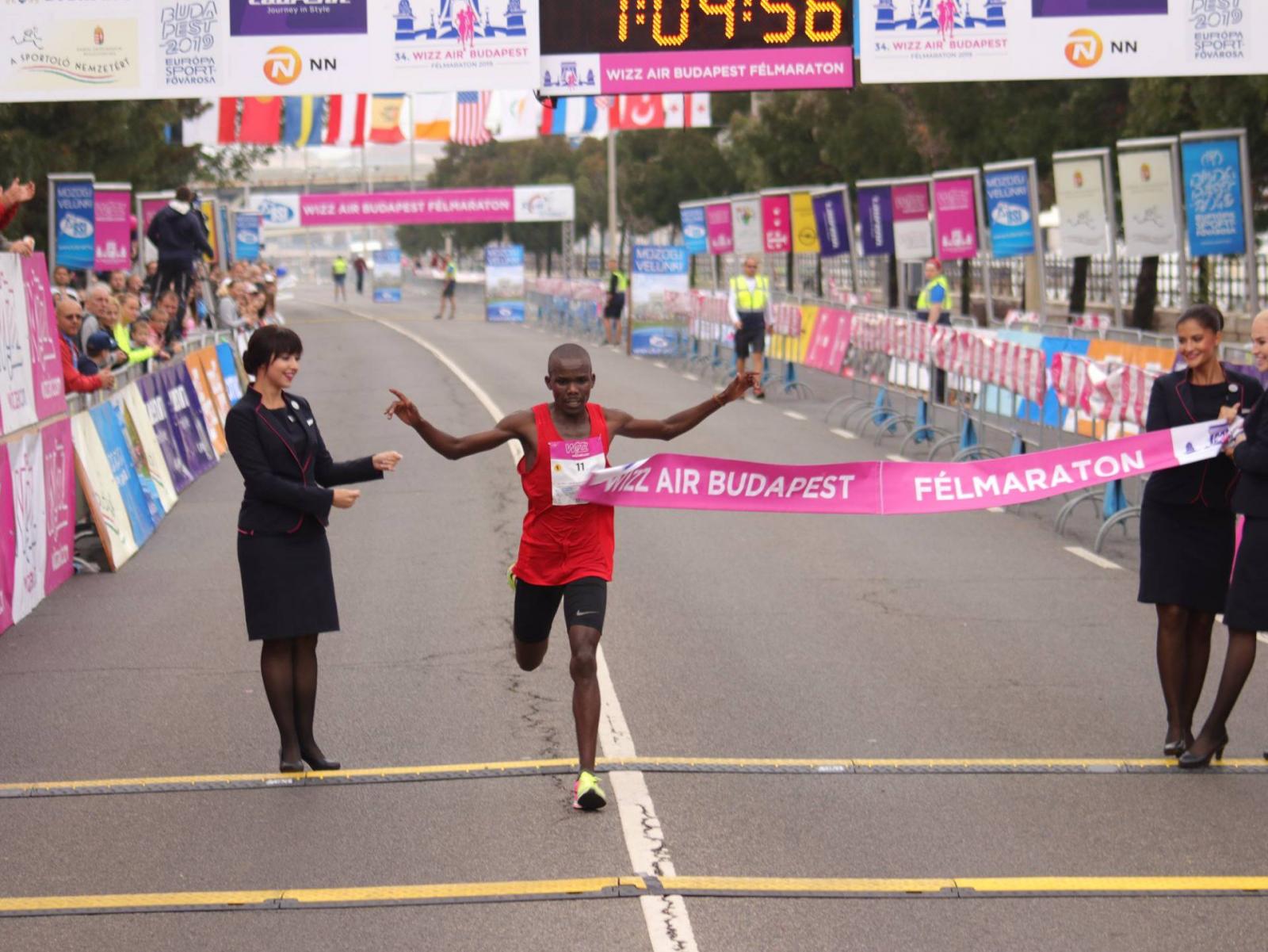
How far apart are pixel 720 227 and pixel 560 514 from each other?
34005 mm

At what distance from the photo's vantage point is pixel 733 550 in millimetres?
13688

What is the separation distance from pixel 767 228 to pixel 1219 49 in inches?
825

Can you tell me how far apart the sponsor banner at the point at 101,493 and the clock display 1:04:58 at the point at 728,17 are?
5.75 metres

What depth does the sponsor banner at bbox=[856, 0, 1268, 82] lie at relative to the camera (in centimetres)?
1630

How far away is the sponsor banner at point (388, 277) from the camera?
250ft

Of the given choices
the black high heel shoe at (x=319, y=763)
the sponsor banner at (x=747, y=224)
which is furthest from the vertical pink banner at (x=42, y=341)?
the sponsor banner at (x=747, y=224)

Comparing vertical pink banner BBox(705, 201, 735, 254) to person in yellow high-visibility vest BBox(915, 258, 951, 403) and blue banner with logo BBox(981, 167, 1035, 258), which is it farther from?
blue banner with logo BBox(981, 167, 1035, 258)

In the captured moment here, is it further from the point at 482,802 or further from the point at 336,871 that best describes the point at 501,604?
the point at 336,871

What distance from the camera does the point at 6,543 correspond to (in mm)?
11312

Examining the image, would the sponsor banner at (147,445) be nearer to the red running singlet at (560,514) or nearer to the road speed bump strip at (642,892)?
the red running singlet at (560,514)

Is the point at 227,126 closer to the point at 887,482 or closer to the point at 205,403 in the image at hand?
the point at 205,403

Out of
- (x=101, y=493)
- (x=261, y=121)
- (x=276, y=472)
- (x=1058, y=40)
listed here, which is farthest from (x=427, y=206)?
(x=276, y=472)

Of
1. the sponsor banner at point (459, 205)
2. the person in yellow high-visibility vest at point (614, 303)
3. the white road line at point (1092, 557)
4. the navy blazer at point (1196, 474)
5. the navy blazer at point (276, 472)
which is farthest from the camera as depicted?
the sponsor banner at point (459, 205)

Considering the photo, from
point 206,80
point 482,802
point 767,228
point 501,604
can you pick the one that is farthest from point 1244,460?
point 767,228
